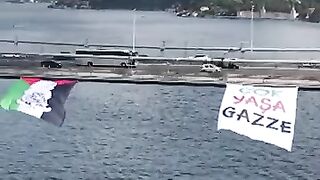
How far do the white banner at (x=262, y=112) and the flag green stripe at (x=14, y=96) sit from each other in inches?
169

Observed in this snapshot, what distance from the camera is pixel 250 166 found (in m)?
36.4

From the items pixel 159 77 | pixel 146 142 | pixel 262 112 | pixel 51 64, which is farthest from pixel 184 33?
pixel 262 112

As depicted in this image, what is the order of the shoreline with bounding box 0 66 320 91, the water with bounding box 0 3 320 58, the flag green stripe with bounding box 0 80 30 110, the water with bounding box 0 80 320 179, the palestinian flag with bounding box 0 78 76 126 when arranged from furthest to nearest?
the water with bounding box 0 3 320 58, the water with bounding box 0 80 320 179, the shoreline with bounding box 0 66 320 91, the palestinian flag with bounding box 0 78 76 126, the flag green stripe with bounding box 0 80 30 110

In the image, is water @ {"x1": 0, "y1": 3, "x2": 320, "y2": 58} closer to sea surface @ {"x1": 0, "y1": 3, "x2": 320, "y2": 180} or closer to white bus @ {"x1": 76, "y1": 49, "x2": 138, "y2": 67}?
sea surface @ {"x1": 0, "y1": 3, "x2": 320, "y2": 180}

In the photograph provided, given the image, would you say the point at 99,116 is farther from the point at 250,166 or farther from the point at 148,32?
the point at 148,32

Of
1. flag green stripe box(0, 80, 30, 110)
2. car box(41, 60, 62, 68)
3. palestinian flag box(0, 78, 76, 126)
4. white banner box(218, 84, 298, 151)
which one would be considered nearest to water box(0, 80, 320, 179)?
car box(41, 60, 62, 68)

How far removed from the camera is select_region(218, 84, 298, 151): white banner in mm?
13539

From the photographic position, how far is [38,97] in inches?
578

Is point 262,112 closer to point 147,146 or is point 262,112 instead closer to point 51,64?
point 51,64

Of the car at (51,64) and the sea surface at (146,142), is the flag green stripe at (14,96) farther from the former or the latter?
the car at (51,64)

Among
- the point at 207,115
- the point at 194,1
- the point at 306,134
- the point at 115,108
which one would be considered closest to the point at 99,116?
the point at 115,108

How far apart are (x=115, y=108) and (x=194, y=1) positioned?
142 m

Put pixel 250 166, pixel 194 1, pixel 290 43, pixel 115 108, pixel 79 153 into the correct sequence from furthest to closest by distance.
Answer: pixel 194 1 < pixel 290 43 < pixel 115 108 < pixel 79 153 < pixel 250 166

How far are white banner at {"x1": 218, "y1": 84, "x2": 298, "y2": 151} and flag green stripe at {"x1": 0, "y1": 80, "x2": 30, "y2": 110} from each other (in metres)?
4.30
